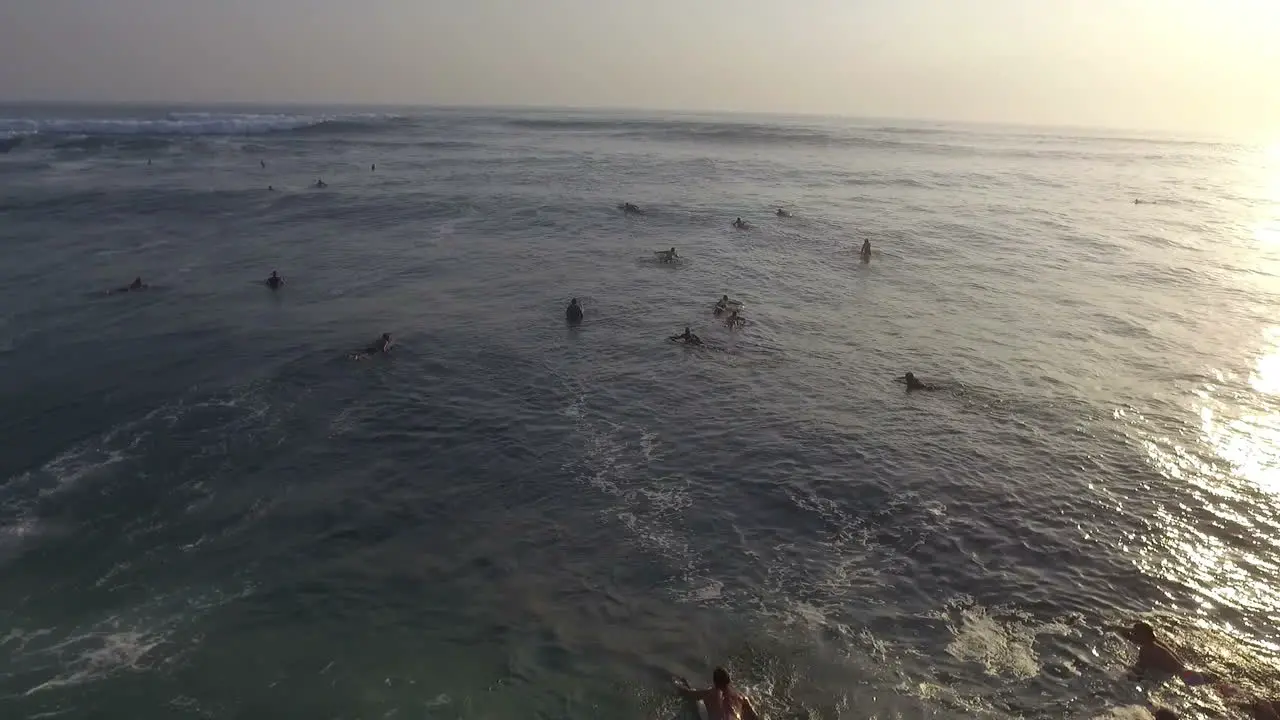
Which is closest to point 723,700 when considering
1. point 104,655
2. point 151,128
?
point 104,655

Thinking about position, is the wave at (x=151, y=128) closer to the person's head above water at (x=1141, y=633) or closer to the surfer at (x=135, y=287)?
the surfer at (x=135, y=287)

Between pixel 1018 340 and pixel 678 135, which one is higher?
pixel 678 135

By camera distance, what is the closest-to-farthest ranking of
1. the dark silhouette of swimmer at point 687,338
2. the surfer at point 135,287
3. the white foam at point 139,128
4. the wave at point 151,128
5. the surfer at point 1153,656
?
the surfer at point 1153,656 → the dark silhouette of swimmer at point 687,338 → the surfer at point 135,287 → the wave at point 151,128 → the white foam at point 139,128

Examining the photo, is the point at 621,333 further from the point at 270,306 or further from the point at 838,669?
the point at 838,669

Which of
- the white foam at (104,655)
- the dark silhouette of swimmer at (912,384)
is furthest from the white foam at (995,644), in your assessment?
the white foam at (104,655)

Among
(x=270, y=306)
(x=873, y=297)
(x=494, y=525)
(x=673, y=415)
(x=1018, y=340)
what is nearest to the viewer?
(x=494, y=525)

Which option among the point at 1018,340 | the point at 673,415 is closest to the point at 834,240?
→ the point at 1018,340

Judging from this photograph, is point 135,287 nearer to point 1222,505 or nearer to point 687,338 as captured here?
point 687,338
